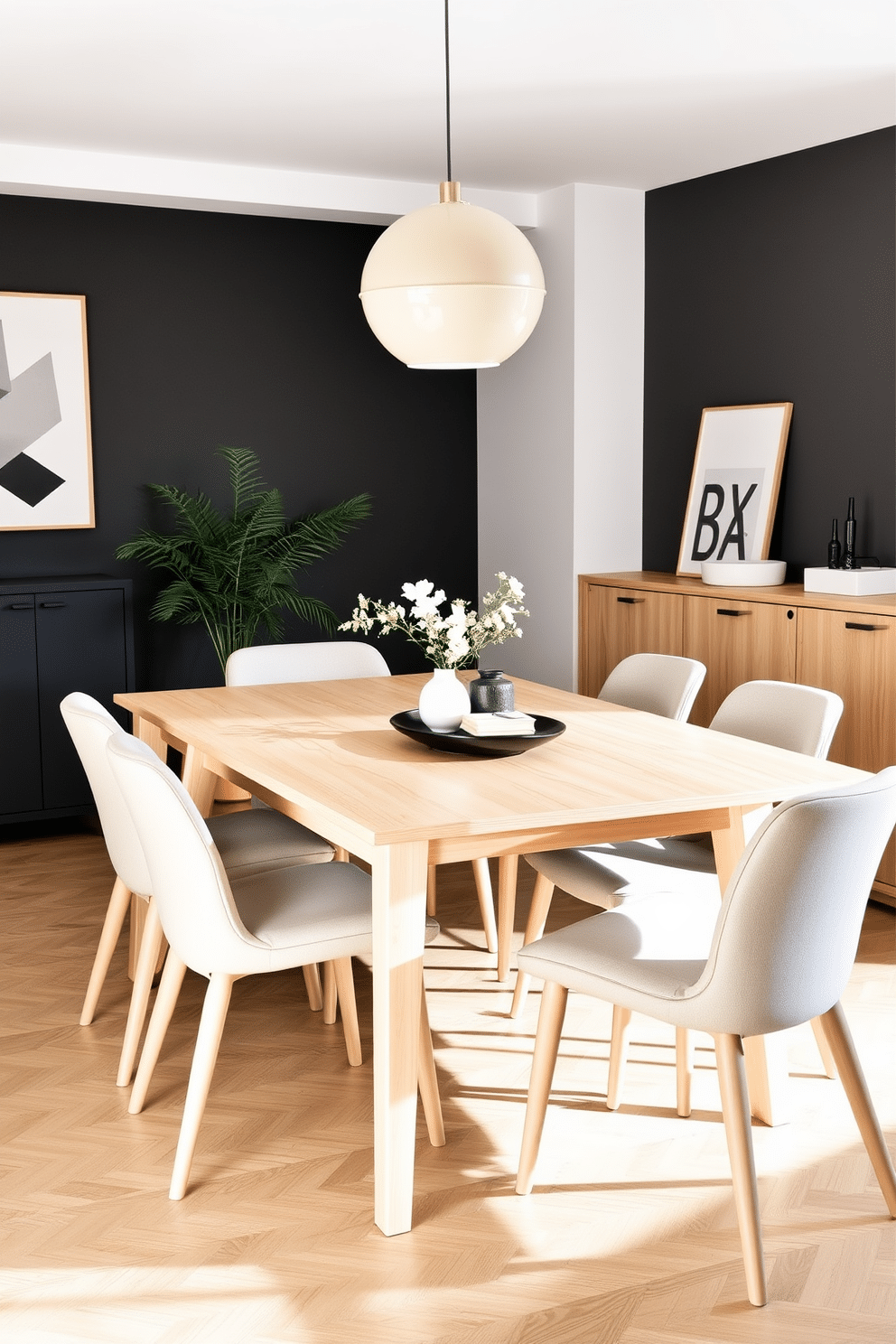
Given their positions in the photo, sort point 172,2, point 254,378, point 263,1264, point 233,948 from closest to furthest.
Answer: point 263,1264 → point 233,948 → point 172,2 → point 254,378

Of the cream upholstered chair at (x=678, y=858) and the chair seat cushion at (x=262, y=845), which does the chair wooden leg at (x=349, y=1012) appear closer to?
the chair seat cushion at (x=262, y=845)

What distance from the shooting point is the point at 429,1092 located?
2.96 metres

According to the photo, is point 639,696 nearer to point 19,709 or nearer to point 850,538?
point 850,538

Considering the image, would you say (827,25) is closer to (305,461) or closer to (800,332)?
(800,332)

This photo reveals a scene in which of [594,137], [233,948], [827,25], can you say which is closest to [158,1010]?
[233,948]

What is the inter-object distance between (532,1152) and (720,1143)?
48 cm

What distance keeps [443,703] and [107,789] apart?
2.70ft

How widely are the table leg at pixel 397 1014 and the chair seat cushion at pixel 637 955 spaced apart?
0.96ft

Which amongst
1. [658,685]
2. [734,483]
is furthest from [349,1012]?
[734,483]

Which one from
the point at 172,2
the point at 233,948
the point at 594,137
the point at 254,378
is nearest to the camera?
the point at 233,948

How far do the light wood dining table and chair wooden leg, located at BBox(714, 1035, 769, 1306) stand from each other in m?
0.48

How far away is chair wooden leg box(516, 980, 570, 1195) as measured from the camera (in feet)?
9.09

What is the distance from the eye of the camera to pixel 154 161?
5.45 meters

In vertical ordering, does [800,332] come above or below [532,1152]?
above
